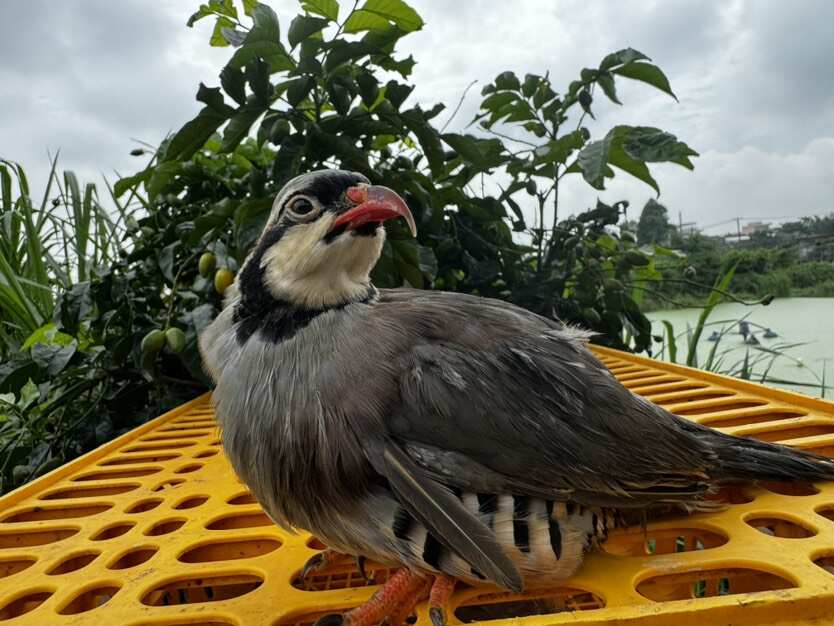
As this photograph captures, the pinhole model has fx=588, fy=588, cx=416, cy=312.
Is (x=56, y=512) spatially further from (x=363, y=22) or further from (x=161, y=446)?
(x=363, y=22)

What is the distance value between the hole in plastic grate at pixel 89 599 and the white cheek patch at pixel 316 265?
521mm

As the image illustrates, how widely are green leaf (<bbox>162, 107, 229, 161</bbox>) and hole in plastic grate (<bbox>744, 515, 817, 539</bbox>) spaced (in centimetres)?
167

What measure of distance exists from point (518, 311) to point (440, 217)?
3.92 feet

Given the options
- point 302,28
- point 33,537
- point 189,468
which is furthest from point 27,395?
point 302,28

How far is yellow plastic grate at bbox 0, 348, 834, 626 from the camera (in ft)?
2.39

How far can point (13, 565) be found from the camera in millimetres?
997

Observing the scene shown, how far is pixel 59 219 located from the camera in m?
3.18

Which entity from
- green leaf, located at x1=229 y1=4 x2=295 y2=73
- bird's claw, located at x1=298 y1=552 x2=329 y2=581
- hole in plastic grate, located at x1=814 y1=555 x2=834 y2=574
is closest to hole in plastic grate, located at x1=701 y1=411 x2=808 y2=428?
hole in plastic grate, located at x1=814 y1=555 x2=834 y2=574

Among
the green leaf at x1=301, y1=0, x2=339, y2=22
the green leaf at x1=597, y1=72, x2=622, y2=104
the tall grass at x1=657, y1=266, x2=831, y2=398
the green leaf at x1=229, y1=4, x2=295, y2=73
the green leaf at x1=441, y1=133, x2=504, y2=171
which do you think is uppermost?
the green leaf at x1=301, y1=0, x2=339, y2=22

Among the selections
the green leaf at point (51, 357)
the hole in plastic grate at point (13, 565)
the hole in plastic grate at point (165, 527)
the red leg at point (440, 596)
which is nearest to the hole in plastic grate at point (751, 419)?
the red leg at point (440, 596)

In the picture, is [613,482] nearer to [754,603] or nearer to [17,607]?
[754,603]

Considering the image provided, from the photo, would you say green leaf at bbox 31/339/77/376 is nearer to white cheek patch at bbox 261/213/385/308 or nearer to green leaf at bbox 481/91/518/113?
white cheek patch at bbox 261/213/385/308

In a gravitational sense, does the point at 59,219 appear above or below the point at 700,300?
above

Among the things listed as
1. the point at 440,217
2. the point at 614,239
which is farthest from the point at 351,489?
the point at 614,239
